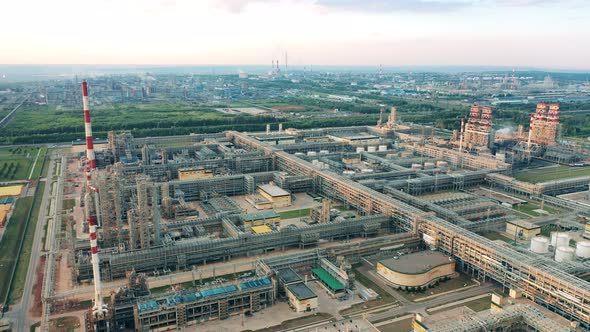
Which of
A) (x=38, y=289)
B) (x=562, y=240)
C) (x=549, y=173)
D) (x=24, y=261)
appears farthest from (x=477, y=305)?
(x=549, y=173)

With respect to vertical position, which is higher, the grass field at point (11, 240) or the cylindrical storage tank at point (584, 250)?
the cylindrical storage tank at point (584, 250)

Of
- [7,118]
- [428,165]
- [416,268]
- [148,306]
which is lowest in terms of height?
[416,268]

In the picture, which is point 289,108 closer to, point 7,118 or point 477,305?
point 7,118

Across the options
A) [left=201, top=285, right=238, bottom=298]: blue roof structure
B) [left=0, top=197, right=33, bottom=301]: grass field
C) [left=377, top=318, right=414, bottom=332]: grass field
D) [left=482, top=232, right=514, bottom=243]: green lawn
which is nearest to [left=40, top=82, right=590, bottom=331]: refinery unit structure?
[left=201, top=285, right=238, bottom=298]: blue roof structure

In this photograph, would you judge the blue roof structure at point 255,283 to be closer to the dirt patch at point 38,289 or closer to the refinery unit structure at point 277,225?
the refinery unit structure at point 277,225

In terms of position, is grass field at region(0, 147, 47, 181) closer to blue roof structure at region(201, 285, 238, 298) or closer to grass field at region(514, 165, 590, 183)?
blue roof structure at region(201, 285, 238, 298)

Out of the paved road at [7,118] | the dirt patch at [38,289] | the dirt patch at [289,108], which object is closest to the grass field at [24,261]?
the dirt patch at [38,289]

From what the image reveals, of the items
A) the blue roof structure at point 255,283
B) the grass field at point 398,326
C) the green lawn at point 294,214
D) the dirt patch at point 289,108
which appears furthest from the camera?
the dirt patch at point 289,108
